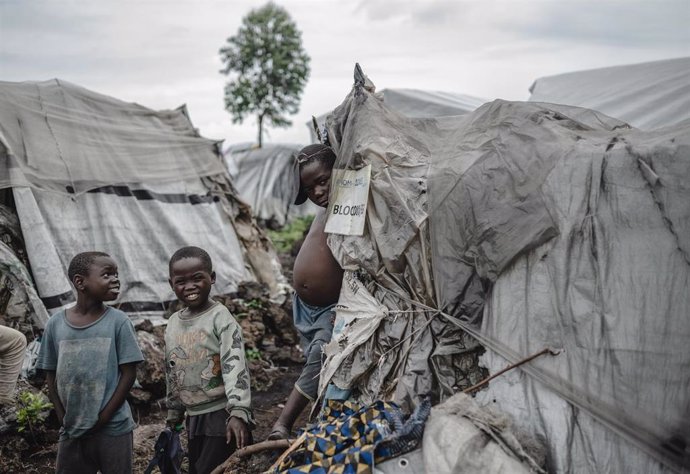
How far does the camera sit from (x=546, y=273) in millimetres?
1839

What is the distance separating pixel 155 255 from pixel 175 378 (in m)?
4.19

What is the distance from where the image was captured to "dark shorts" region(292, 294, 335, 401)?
8.55 ft

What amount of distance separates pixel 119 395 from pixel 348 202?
4.68ft

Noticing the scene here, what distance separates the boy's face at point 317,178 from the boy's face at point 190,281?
0.66 meters

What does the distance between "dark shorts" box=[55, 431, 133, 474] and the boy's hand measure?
582mm

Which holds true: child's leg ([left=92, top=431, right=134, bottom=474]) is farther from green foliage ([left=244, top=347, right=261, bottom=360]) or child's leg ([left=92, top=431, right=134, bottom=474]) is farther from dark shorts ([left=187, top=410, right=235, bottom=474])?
green foliage ([left=244, top=347, right=261, bottom=360])

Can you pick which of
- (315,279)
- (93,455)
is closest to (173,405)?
(93,455)

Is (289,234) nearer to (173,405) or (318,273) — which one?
(173,405)

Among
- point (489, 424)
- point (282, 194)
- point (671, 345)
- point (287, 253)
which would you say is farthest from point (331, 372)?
point (282, 194)

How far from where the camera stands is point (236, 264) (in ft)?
24.3

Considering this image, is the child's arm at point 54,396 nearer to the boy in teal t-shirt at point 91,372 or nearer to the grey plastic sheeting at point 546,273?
the boy in teal t-shirt at point 91,372

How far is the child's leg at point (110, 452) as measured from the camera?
2.60 meters

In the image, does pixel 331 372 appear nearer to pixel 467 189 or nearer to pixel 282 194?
pixel 467 189

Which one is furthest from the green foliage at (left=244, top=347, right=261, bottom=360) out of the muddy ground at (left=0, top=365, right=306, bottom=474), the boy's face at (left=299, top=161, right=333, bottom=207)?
the boy's face at (left=299, top=161, right=333, bottom=207)
